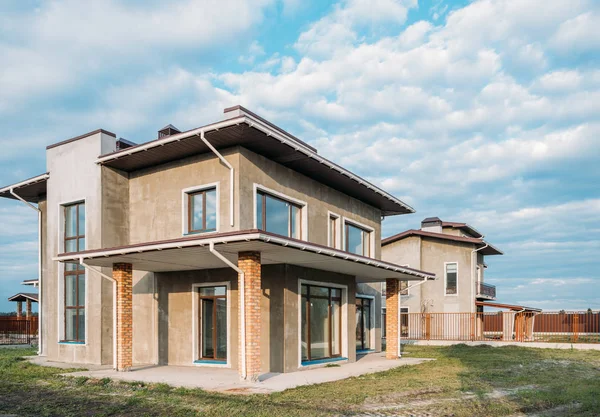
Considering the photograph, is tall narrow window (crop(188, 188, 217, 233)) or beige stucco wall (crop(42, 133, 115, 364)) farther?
beige stucco wall (crop(42, 133, 115, 364))

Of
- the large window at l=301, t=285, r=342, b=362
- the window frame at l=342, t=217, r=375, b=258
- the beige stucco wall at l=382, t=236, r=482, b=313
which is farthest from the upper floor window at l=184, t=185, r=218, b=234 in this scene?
the beige stucco wall at l=382, t=236, r=482, b=313

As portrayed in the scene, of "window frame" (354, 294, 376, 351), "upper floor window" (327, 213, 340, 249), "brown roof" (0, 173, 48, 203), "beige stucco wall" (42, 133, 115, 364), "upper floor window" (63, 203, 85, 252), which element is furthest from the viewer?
"window frame" (354, 294, 376, 351)

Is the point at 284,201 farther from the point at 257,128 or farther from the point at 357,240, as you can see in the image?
the point at 357,240

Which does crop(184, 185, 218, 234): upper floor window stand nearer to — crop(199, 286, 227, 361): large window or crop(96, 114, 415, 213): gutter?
crop(96, 114, 415, 213): gutter

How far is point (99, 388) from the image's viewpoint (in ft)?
36.2

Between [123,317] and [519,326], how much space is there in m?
22.3

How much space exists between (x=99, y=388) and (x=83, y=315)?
588 centimetres

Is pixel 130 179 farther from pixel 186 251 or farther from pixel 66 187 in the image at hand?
pixel 186 251

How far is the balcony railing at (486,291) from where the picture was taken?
32.9 meters

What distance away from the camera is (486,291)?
3453 centimetres

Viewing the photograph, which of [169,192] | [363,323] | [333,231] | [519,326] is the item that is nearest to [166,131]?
[169,192]

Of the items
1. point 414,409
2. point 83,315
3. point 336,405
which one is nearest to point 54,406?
point 336,405

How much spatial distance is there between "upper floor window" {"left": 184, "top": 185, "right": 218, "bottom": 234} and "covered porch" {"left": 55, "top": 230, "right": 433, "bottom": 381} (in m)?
1.04

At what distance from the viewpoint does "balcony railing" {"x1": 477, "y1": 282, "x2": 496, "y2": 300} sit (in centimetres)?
3293
